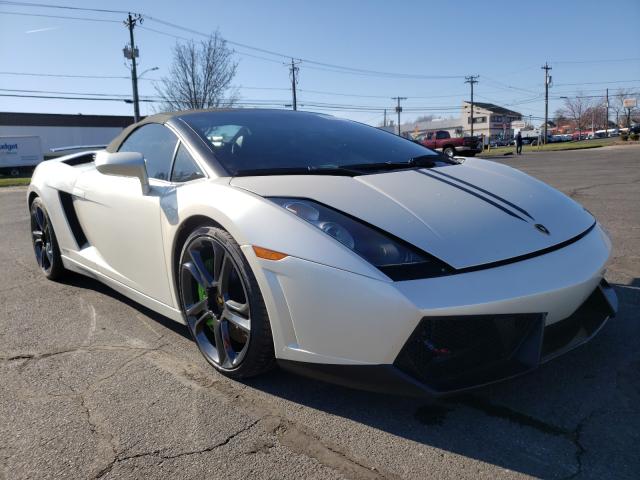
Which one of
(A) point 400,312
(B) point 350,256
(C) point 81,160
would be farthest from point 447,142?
(A) point 400,312

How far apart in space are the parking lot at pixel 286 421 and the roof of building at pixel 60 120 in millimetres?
52178

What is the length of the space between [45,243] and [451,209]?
3456 millimetres

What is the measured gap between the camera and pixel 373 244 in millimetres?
1899

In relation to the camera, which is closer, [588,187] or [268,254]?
[268,254]

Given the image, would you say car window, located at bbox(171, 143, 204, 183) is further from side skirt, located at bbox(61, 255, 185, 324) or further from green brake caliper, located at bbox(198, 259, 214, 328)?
side skirt, located at bbox(61, 255, 185, 324)

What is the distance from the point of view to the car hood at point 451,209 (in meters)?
1.93

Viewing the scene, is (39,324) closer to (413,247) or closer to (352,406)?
(352,406)

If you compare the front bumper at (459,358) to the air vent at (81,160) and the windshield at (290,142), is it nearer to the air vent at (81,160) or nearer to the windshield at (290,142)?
the windshield at (290,142)

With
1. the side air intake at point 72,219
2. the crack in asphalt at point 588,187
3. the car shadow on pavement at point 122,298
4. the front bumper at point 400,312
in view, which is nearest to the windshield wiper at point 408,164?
the front bumper at point 400,312

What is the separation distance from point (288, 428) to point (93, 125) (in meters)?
57.2

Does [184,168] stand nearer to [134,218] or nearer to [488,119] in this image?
[134,218]

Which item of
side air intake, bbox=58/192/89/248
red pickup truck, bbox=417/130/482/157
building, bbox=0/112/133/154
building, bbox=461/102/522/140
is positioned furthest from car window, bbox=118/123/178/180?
building, bbox=461/102/522/140

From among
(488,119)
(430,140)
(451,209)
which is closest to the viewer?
(451,209)

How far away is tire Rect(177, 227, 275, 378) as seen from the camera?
2.10 m
